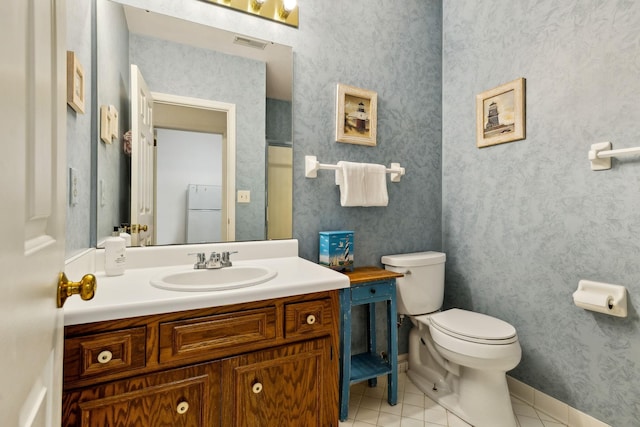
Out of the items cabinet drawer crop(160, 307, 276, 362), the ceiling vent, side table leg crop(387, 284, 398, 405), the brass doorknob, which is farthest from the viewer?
side table leg crop(387, 284, 398, 405)

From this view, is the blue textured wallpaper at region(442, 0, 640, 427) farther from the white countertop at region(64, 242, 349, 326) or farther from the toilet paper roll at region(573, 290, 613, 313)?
the white countertop at region(64, 242, 349, 326)

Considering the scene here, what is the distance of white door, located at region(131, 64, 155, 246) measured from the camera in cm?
141

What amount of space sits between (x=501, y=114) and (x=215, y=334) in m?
1.85

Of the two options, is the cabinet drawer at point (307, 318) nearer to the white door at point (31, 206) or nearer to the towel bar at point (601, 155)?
the white door at point (31, 206)

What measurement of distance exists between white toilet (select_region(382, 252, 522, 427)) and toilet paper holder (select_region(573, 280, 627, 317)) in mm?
A: 319

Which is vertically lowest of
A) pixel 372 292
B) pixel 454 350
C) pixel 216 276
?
pixel 454 350

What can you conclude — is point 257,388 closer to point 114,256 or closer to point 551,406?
point 114,256

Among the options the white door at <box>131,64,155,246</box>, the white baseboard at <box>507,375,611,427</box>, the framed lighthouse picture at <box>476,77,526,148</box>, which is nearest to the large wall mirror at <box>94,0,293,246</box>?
the white door at <box>131,64,155,246</box>

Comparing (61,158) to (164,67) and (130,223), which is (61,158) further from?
(164,67)

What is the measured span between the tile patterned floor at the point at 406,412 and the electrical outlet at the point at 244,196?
1.19 meters

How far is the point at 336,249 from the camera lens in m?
1.72

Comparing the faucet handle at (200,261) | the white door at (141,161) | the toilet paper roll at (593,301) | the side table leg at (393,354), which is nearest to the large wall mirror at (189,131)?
the white door at (141,161)

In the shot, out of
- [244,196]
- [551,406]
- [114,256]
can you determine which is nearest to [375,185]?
[244,196]

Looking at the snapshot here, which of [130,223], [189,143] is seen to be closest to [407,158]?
[189,143]
